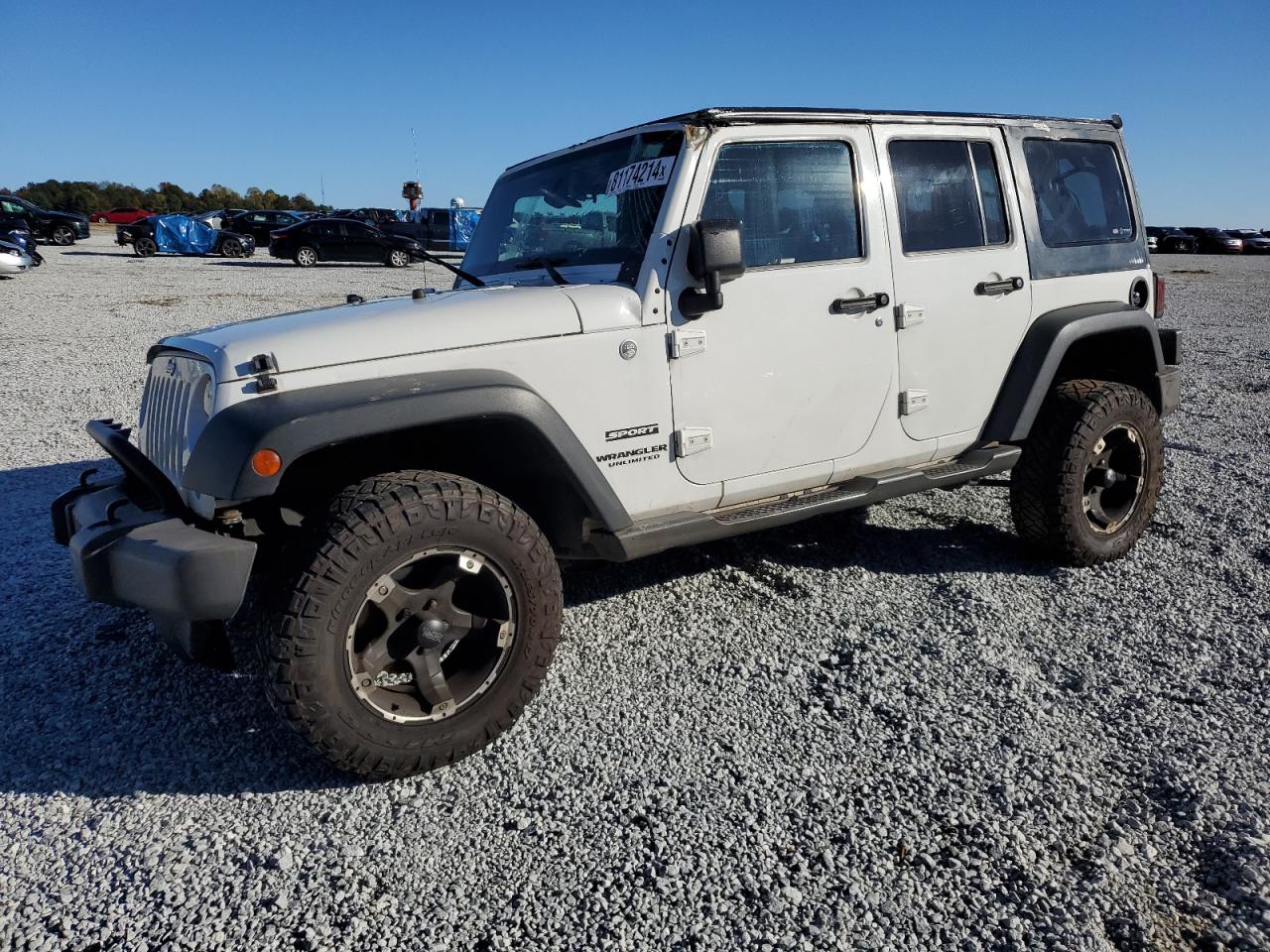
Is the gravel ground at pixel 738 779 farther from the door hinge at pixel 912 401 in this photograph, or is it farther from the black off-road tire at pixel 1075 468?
the door hinge at pixel 912 401

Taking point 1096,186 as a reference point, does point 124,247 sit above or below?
above

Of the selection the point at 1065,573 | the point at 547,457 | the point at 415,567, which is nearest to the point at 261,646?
the point at 415,567

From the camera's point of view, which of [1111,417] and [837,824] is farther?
[1111,417]

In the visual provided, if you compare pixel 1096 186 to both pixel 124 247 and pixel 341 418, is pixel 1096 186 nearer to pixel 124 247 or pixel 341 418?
pixel 341 418

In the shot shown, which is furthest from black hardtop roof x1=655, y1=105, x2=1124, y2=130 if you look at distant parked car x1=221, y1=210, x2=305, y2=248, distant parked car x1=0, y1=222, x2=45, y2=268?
distant parked car x1=221, y1=210, x2=305, y2=248

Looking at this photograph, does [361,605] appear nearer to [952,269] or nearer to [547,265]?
[547,265]

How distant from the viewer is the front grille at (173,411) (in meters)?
2.70

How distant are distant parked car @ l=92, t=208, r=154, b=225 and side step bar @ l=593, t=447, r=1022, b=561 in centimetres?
4820

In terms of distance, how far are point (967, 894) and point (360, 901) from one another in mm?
1526

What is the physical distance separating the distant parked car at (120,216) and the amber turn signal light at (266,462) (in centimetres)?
4827

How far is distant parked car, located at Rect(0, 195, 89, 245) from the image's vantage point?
91.5ft

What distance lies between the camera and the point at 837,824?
2.50m

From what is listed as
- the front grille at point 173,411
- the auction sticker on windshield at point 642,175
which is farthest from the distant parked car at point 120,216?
the auction sticker on windshield at point 642,175

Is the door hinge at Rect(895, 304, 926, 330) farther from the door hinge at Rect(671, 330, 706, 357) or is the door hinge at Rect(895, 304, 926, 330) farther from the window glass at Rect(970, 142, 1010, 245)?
the door hinge at Rect(671, 330, 706, 357)
